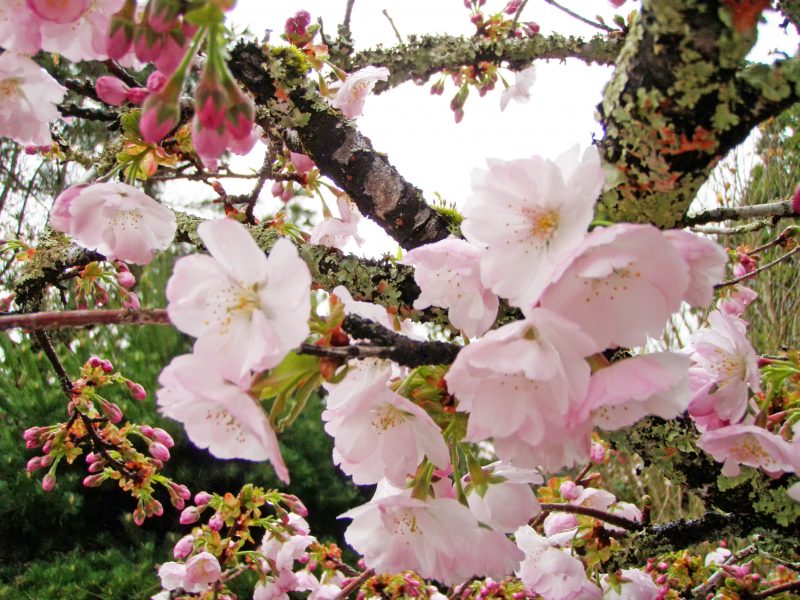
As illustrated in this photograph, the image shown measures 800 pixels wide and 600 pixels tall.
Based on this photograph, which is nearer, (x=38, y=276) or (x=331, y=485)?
(x=38, y=276)

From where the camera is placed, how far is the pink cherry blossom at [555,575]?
97 centimetres

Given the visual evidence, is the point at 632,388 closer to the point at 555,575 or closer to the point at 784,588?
the point at 555,575

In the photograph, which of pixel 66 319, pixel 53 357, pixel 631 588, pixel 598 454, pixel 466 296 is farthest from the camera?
pixel 598 454

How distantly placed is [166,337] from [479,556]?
4129mm

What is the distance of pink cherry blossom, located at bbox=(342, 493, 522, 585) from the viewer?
1.78 ft

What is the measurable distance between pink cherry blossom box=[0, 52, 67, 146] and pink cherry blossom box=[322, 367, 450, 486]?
50cm

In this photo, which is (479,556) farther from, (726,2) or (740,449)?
(726,2)

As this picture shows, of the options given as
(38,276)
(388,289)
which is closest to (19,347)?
(38,276)

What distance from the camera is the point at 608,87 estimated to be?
542 millimetres

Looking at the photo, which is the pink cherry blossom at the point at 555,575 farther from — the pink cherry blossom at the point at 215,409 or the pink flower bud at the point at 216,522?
the pink flower bud at the point at 216,522

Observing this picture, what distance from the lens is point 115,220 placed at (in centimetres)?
87

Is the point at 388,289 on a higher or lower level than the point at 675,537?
higher

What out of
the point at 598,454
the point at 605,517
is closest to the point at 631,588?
the point at 605,517

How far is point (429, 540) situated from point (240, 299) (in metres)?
0.28
